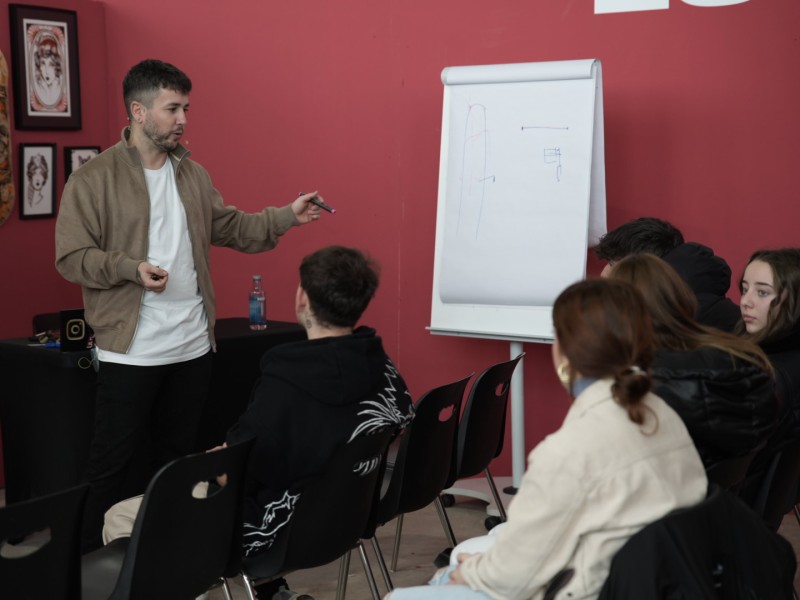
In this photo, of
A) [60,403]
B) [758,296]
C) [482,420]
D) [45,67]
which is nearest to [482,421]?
[482,420]

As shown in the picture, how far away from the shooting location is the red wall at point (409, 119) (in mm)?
4059

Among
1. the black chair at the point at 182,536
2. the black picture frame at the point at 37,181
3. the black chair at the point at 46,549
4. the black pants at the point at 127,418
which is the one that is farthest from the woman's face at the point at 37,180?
the black chair at the point at 46,549

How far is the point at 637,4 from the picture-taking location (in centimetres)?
414

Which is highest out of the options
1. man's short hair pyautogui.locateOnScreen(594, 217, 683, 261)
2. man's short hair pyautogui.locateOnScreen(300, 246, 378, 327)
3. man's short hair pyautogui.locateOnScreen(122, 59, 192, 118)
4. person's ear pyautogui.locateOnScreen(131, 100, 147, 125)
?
man's short hair pyautogui.locateOnScreen(122, 59, 192, 118)

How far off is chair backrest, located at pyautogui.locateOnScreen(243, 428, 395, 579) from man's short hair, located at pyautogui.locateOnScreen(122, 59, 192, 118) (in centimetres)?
140

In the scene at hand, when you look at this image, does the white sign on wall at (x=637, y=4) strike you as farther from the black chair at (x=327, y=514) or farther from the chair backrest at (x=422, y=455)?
the black chair at (x=327, y=514)

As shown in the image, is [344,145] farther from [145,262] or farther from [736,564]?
[736,564]

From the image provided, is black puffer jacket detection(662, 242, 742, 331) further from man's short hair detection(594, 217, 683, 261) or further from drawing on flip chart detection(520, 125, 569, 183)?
drawing on flip chart detection(520, 125, 569, 183)

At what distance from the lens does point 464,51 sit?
14.7 ft

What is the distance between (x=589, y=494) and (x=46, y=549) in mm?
974

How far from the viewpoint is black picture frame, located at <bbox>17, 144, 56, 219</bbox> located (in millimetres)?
4586

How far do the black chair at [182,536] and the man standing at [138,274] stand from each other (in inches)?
32.9

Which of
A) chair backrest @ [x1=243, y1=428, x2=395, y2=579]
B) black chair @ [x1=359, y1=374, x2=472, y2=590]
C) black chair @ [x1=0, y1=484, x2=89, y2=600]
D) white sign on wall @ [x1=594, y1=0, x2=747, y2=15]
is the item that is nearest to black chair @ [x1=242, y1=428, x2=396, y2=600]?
chair backrest @ [x1=243, y1=428, x2=395, y2=579]

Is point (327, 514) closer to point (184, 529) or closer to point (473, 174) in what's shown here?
point (184, 529)
